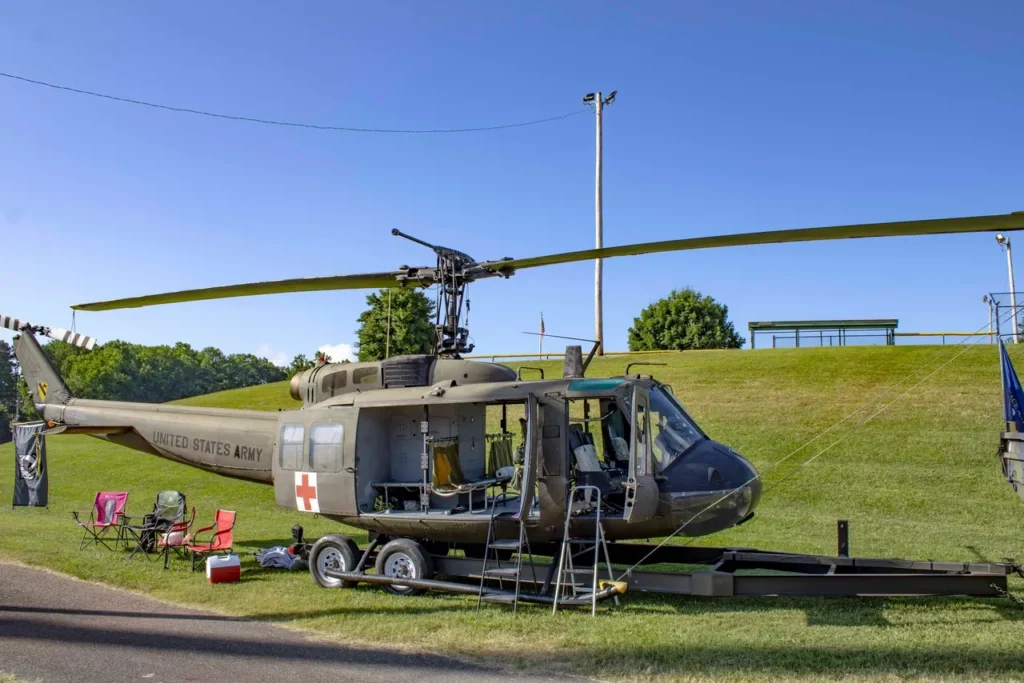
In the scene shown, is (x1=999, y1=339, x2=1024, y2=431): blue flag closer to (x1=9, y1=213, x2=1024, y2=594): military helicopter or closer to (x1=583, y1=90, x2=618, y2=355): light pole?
(x1=9, y1=213, x2=1024, y2=594): military helicopter

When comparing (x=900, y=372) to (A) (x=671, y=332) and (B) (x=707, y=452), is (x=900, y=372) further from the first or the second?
(A) (x=671, y=332)

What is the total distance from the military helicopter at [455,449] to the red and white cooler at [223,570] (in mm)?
1089

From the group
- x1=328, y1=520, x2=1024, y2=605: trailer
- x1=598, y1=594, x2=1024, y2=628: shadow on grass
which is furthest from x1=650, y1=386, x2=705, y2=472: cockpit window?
x1=598, y1=594, x2=1024, y2=628: shadow on grass

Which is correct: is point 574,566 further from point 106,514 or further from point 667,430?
point 106,514

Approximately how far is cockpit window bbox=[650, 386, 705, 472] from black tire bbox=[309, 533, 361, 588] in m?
4.35

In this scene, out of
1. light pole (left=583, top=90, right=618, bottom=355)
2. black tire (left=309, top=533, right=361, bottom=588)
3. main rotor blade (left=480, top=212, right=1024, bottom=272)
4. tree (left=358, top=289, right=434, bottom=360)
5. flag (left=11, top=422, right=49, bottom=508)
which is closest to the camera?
main rotor blade (left=480, top=212, right=1024, bottom=272)

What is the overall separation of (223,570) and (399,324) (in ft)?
133

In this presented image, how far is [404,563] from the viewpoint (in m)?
9.78

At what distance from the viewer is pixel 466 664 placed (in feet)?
22.2

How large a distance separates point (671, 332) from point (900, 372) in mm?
36336

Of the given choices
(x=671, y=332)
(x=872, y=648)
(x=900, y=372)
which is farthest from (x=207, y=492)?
(x=671, y=332)

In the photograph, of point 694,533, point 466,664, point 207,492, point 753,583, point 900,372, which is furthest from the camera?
point 900,372

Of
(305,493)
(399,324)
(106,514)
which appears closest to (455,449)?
(305,493)

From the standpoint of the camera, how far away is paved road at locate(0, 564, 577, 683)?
21.3 ft
